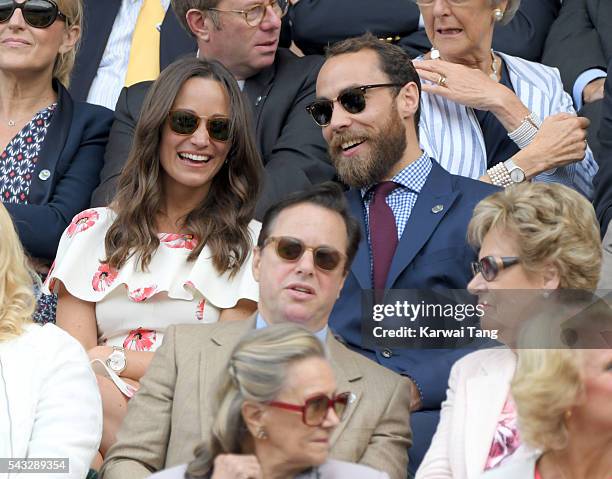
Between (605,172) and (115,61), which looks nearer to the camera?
(605,172)

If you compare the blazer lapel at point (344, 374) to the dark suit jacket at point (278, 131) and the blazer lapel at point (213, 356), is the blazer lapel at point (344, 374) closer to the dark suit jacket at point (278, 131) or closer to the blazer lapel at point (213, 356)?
the blazer lapel at point (213, 356)

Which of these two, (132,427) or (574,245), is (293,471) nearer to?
(132,427)

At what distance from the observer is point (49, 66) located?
17.8ft

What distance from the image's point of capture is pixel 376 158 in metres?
4.77

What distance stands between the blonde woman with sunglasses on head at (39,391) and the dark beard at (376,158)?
4.47 ft

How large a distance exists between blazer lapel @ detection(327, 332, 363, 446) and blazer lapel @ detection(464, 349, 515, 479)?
1.07 feet

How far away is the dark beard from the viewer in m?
4.76

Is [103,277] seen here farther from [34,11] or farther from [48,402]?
[34,11]

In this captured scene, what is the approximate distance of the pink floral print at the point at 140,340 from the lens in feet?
14.8

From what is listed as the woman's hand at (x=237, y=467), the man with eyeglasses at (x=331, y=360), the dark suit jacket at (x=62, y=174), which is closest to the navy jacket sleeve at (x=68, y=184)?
the dark suit jacket at (x=62, y=174)

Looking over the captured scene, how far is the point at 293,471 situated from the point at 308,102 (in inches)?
96.8

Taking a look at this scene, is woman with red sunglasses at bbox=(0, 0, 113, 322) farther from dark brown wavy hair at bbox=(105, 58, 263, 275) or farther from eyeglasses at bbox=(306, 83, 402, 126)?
eyeglasses at bbox=(306, 83, 402, 126)

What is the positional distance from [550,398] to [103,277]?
72.7 inches

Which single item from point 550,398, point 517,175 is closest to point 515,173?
point 517,175
